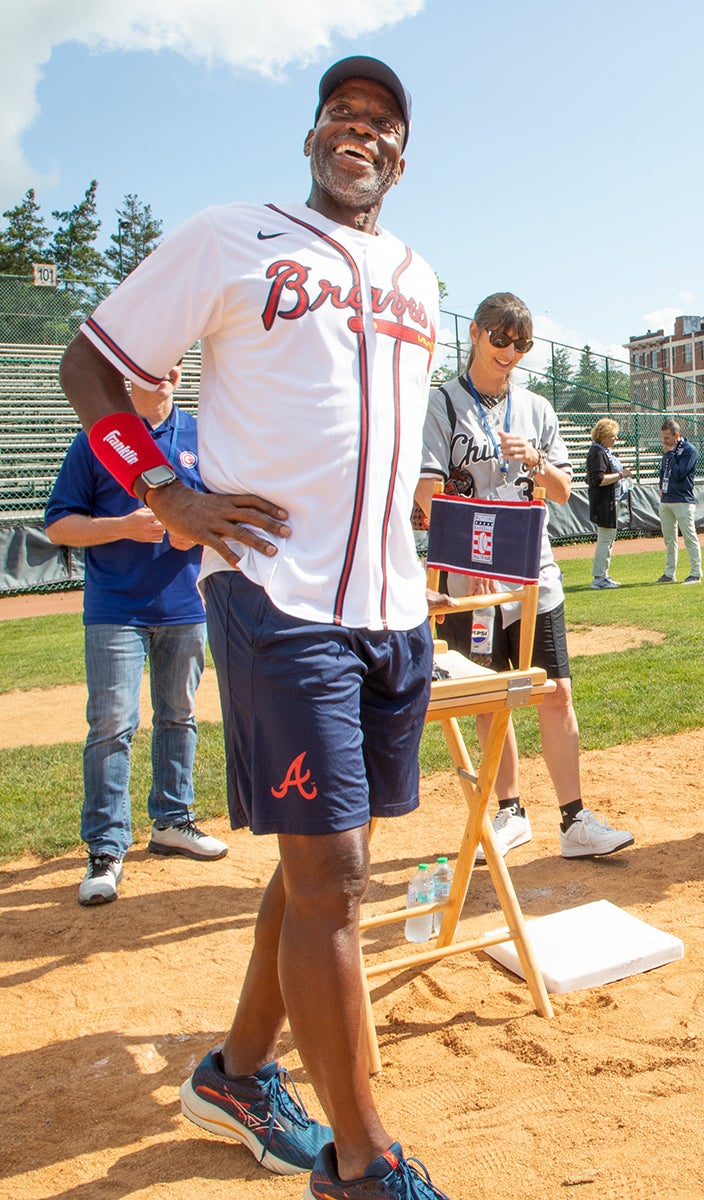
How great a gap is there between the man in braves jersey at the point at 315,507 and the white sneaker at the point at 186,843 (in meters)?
2.47

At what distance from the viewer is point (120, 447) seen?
2.13m

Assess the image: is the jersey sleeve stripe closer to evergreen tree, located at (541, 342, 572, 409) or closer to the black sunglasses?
the black sunglasses

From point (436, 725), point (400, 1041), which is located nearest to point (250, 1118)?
point (400, 1041)

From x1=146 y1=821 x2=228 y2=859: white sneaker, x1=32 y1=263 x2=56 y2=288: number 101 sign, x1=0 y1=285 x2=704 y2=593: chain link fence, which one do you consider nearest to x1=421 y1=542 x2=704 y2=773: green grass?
x1=146 y1=821 x2=228 y2=859: white sneaker

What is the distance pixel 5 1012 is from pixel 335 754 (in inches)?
75.0

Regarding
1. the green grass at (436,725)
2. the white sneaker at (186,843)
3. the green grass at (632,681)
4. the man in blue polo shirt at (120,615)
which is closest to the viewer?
the man in blue polo shirt at (120,615)

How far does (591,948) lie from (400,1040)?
0.74 meters

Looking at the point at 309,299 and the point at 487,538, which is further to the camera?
the point at 487,538

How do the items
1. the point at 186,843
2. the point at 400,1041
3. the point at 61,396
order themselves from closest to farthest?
the point at 400,1041 < the point at 186,843 < the point at 61,396

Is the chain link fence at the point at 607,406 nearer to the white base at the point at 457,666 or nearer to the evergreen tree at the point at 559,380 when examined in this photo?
the evergreen tree at the point at 559,380

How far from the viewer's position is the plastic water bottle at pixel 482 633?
3.96 m

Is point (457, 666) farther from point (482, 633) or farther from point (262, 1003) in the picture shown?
point (262, 1003)

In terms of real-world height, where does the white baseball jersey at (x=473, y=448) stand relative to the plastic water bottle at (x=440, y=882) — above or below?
above

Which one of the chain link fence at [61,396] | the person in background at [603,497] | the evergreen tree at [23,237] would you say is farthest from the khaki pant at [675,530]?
the evergreen tree at [23,237]
